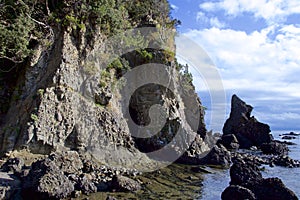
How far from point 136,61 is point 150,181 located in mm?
14160

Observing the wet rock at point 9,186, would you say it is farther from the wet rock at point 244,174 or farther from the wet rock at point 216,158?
the wet rock at point 216,158

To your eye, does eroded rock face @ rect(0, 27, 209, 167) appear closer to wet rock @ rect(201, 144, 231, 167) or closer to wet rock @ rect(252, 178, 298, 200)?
wet rock @ rect(201, 144, 231, 167)

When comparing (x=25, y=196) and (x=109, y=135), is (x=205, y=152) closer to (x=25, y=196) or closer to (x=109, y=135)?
(x=109, y=135)

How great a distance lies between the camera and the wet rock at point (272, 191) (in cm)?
1766

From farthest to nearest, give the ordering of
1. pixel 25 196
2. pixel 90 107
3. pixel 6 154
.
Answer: pixel 90 107 → pixel 6 154 → pixel 25 196

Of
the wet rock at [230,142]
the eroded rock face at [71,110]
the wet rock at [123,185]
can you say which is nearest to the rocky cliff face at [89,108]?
the eroded rock face at [71,110]

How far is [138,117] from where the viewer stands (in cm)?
3108

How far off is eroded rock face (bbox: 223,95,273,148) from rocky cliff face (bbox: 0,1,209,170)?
22.5m

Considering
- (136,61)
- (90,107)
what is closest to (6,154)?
(90,107)

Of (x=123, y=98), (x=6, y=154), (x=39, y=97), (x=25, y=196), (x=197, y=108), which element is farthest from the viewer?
(x=197, y=108)

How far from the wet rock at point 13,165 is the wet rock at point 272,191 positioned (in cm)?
1447

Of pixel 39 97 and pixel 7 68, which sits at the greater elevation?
pixel 7 68

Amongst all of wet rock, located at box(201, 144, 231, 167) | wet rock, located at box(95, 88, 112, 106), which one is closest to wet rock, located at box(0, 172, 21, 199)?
wet rock, located at box(95, 88, 112, 106)

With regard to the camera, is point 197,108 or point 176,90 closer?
point 176,90
